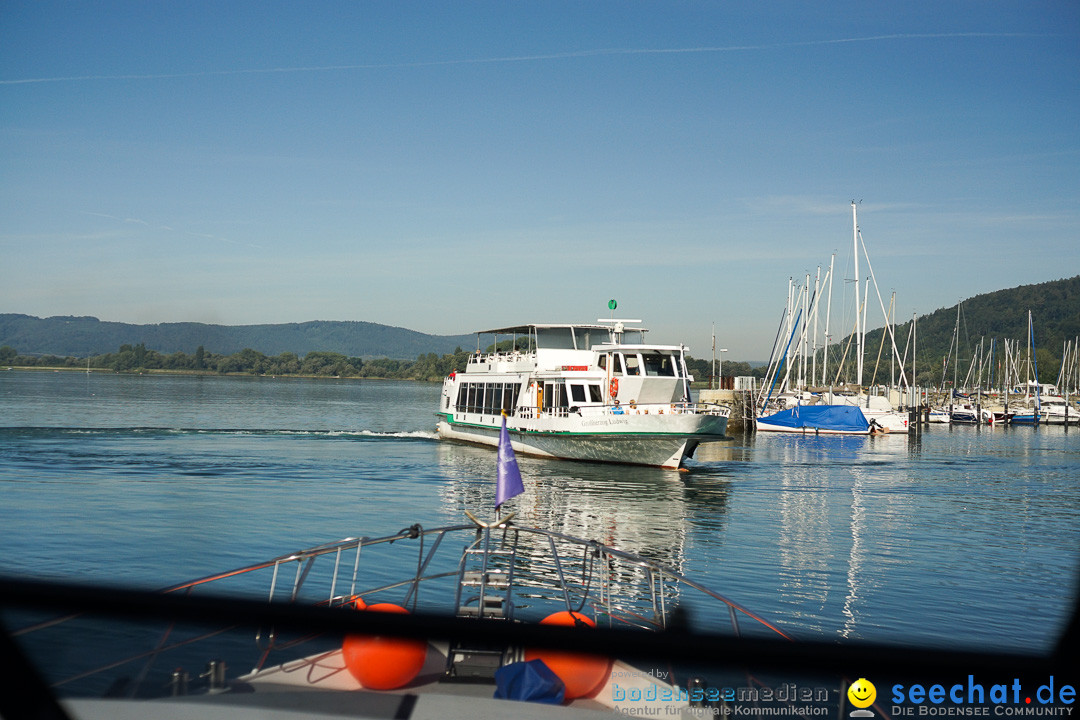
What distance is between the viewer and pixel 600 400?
30656 millimetres

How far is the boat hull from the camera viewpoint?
2847 centimetres

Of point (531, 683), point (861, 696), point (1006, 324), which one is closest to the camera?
point (861, 696)

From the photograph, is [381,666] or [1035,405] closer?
[381,666]

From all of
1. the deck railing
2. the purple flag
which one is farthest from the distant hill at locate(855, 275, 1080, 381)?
the purple flag

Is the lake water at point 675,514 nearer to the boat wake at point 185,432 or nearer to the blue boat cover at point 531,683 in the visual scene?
the boat wake at point 185,432

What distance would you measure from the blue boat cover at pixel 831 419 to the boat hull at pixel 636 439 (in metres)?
25.7

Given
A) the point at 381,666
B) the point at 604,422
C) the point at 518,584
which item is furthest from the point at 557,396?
the point at 381,666

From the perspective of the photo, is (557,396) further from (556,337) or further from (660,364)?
(556,337)

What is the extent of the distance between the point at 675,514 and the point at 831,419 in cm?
3501

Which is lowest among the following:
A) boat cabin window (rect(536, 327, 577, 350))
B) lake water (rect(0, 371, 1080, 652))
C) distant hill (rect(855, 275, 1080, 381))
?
lake water (rect(0, 371, 1080, 652))

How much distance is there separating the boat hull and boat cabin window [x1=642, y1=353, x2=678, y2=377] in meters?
2.20

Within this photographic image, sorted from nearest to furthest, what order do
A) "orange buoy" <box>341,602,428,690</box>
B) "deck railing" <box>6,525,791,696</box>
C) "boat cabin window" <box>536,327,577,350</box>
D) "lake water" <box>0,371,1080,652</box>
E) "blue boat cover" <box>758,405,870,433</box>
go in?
"orange buoy" <box>341,602,428,690</box> < "deck railing" <box>6,525,791,696</box> < "lake water" <box>0,371,1080,652</box> < "boat cabin window" <box>536,327,577,350</box> < "blue boat cover" <box>758,405,870,433</box>

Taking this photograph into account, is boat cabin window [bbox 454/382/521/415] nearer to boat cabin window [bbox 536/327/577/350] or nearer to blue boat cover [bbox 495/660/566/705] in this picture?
boat cabin window [bbox 536/327/577/350]

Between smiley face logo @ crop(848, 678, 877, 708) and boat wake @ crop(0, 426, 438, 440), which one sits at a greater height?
smiley face logo @ crop(848, 678, 877, 708)
